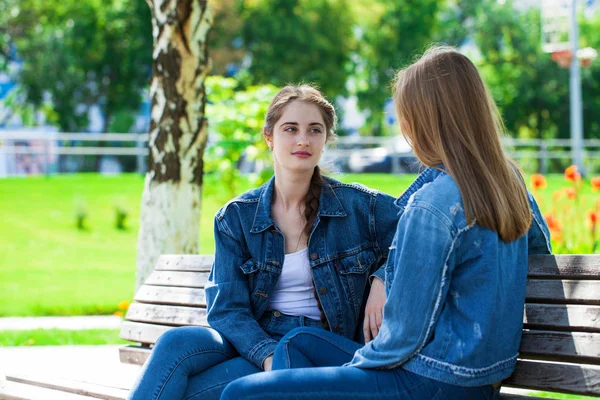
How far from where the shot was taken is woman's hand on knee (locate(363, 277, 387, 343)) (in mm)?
3348

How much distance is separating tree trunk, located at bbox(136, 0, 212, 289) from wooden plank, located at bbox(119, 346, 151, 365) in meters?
1.98

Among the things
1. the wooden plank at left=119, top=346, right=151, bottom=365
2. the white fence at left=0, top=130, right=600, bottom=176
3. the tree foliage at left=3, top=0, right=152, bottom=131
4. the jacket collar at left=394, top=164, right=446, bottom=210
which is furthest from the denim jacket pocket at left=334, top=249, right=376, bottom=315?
the tree foliage at left=3, top=0, right=152, bottom=131

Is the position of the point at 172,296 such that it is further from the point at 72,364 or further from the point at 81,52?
the point at 81,52

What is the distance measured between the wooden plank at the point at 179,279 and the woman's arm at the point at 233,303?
0.56m

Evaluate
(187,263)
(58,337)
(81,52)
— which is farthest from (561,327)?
(81,52)

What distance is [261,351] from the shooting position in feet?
10.8

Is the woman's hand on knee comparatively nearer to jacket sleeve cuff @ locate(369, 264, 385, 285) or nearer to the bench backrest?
jacket sleeve cuff @ locate(369, 264, 385, 285)

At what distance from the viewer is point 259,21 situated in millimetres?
32219

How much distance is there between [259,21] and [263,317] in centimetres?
2953

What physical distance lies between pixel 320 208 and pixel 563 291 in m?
1.01

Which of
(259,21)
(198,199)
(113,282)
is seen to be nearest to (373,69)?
(259,21)

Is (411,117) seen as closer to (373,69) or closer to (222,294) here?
(222,294)

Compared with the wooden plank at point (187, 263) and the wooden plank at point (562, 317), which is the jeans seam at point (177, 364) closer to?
the wooden plank at point (187, 263)

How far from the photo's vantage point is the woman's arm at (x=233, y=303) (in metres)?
3.32
